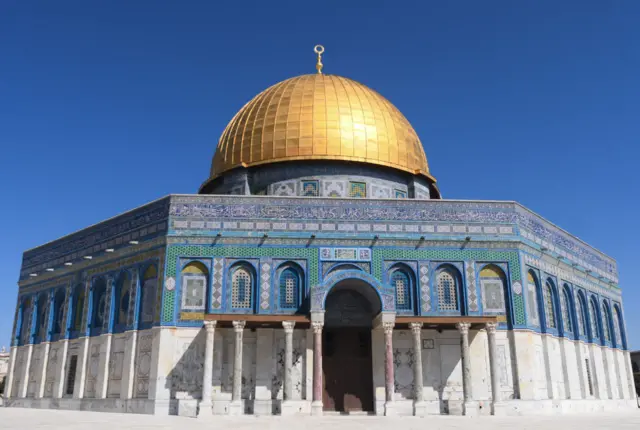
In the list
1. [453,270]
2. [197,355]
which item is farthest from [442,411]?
[197,355]

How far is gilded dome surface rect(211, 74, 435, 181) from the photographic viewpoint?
77.4 feet

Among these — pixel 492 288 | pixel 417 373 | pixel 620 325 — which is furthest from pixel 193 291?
pixel 620 325

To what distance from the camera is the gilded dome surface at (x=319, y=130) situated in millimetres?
23594

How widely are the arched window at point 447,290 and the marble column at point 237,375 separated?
629cm

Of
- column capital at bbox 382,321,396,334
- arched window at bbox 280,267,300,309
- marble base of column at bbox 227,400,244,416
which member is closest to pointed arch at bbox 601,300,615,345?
column capital at bbox 382,321,396,334

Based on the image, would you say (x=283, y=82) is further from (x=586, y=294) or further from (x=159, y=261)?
(x=586, y=294)

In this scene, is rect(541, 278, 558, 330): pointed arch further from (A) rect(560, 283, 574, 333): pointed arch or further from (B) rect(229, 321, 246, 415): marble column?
(B) rect(229, 321, 246, 415): marble column

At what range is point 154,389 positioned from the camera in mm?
18688

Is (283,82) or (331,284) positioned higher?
(283,82)

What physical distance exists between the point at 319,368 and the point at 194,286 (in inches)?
187

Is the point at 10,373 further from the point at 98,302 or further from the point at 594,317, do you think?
the point at 594,317

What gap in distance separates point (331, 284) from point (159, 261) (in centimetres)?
559

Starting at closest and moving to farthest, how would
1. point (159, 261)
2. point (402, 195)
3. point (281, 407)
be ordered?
point (281, 407)
point (159, 261)
point (402, 195)

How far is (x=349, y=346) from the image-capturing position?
65.9 ft
